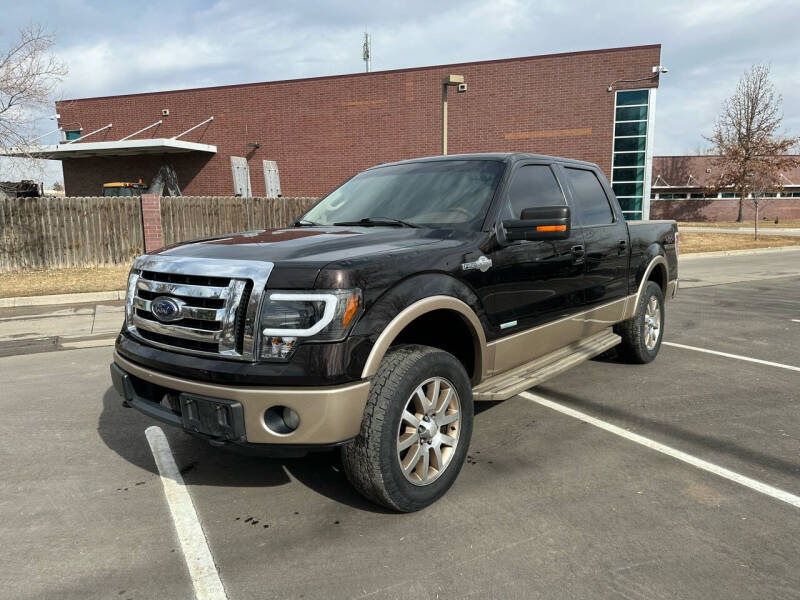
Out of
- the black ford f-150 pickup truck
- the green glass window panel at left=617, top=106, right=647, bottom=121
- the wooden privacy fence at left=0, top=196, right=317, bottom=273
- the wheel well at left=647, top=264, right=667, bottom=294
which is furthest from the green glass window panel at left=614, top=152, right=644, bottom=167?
the black ford f-150 pickup truck

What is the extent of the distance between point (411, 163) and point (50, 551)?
329 cm

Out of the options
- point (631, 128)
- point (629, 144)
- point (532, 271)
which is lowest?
point (532, 271)

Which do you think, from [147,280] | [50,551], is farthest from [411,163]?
[50,551]

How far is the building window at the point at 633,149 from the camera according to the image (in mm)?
22469

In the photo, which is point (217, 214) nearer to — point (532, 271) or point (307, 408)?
point (532, 271)

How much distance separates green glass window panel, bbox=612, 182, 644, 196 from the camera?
23703 mm

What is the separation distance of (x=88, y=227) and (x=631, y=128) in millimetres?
19678

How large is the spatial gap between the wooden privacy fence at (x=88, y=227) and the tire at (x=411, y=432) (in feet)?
42.6

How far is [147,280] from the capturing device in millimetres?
3113

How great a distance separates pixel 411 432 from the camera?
2984 mm

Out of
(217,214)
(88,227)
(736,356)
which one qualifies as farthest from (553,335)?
(88,227)

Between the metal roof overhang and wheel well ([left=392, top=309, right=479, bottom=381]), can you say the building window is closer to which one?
the metal roof overhang

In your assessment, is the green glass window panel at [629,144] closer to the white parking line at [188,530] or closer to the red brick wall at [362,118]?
the red brick wall at [362,118]

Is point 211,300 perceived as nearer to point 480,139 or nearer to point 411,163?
point 411,163
